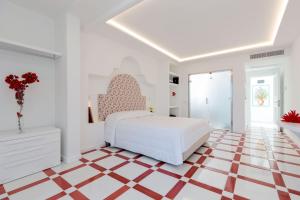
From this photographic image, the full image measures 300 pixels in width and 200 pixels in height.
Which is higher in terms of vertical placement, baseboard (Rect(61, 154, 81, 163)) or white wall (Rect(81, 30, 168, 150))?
white wall (Rect(81, 30, 168, 150))

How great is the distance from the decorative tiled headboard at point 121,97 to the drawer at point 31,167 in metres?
1.24

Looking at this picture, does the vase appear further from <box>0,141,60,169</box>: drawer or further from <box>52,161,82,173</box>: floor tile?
<box>52,161,82,173</box>: floor tile

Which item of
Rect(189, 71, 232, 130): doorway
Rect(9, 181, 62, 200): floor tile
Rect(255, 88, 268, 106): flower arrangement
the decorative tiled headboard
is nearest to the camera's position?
Rect(9, 181, 62, 200): floor tile

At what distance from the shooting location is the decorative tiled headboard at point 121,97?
3.43 meters

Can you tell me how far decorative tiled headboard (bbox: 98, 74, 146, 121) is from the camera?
3.43m

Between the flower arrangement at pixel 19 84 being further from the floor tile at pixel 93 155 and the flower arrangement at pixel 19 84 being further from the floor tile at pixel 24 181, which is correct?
the floor tile at pixel 93 155

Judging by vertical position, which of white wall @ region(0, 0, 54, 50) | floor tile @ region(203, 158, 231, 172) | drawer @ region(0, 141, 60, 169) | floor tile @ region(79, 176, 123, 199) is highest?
white wall @ region(0, 0, 54, 50)

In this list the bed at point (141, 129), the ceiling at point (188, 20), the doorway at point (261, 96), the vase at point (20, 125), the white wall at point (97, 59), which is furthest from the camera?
the doorway at point (261, 96)

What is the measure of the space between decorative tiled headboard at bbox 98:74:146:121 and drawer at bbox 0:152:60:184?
1.24m

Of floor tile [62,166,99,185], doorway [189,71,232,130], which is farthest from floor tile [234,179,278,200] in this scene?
doorway [189,71,232,130]

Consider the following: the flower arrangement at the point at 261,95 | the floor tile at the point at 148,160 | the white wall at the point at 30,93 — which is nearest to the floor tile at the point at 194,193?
the floor tile at the point at 148,160

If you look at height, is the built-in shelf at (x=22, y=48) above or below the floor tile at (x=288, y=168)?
above

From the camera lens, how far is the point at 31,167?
209cm

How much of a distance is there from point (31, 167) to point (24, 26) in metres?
2.17
